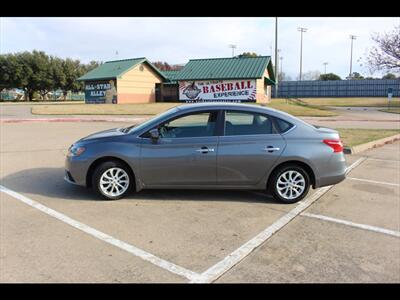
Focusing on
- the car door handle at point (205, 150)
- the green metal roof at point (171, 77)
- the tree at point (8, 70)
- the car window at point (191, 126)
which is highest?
the tree at point (8, 70)

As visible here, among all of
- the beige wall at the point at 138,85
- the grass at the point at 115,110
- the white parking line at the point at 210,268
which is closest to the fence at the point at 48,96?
the beige wall at the point at 138,85

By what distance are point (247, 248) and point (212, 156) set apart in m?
1.84

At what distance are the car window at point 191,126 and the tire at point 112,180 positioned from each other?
2.71ft

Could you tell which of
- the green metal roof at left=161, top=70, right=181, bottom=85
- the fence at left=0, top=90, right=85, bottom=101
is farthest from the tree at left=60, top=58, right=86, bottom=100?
the green metal roof at left=161, top=70, right=181, bottom=85

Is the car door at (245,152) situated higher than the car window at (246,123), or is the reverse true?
the car window at (246,123)

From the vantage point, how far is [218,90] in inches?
1559

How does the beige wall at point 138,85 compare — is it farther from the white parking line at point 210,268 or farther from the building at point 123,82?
the white parking line at point 210,268

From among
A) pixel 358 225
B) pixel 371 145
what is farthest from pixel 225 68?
pixel 358 225

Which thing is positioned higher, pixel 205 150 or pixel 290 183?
pixel 205 150

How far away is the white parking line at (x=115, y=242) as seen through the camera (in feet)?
11.2

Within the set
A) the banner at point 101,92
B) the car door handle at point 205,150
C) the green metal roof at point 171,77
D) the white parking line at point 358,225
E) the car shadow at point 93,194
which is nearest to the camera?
the white parking line at point 358,225

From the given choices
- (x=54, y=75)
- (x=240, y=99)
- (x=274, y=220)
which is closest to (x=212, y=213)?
(x=274, y=220)

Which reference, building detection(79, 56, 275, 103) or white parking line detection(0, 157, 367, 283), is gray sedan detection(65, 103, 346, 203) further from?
building detection(79, 56, 275, 103)

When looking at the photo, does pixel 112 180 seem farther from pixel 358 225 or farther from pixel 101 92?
pixel 101 92
